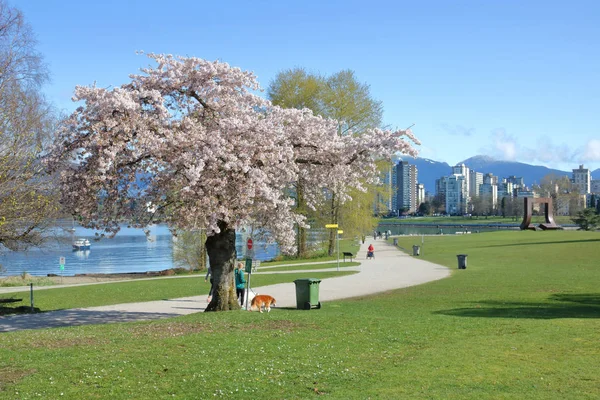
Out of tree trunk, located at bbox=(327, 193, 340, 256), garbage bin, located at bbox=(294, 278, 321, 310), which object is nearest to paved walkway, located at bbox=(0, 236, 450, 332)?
garbage bin, located at bbox=(294, 278, 321, 310)

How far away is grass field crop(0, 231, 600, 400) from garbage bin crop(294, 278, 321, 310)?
9.36 feet

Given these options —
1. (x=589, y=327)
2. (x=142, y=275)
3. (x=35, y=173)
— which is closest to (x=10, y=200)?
(x=35, y=173)

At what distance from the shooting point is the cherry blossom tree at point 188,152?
675 inches

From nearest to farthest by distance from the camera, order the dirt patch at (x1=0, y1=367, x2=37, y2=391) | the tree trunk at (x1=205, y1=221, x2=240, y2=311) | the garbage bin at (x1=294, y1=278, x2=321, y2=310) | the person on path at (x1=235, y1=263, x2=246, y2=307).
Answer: the dirt patch at (x1=0, y1=367, x2=37, y2=391) → the tree trunk at (x1=205, y1=221, x2=240, y2=311) → the garbage bin at (x1=294, y1=278, x2=321, y2=310) → the person on path at (x1=235, y1=263, x2=246, y2=307)

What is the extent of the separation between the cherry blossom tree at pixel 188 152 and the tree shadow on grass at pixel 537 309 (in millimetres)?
5714

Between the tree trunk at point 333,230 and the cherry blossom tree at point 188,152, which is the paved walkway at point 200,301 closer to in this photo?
the cherry blossom tree at point 188,152

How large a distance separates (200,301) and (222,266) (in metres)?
6.09

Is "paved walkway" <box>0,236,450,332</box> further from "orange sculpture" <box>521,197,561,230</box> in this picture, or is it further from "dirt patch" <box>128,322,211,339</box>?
"orange sculpture" <box>521,197,561,230</box>

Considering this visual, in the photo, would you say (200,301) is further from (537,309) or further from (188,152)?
(537,309)

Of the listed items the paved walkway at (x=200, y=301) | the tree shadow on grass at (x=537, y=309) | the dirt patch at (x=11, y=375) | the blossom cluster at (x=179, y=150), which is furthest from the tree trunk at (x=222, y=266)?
the dirt patch at (x=11, y=375)

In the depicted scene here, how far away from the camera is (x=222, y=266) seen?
767 inches

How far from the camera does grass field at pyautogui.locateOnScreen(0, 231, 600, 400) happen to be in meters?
9.18

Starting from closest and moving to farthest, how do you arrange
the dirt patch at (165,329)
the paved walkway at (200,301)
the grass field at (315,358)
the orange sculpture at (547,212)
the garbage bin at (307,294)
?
the grass field at (315,358), the dirt patch at (165,329), the paved walkway at (200,301), the garbage bin at (307,294), the orange sculpture at (547,212)

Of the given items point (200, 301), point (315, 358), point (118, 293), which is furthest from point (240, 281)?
point (315, 358)
